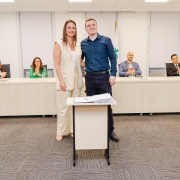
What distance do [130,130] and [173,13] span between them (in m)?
5.01

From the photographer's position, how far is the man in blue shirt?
244 centimetres

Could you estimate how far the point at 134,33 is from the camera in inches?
264

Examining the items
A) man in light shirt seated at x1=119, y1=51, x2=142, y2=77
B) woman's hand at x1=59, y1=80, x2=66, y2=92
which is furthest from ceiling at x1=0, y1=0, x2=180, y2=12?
woman's hand at x1=59, y1=80, x2=66, y2=92

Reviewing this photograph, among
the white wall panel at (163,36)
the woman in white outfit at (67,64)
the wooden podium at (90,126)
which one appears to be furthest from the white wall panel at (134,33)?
the wooden podium at (90,126)

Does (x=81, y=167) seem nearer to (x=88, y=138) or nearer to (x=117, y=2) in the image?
(x=88, y=138)

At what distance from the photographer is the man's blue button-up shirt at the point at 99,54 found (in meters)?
2.44

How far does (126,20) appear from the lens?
662cm

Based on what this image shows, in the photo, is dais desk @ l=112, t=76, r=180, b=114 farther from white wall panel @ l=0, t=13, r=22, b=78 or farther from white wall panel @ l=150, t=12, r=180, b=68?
white wall panel @ l=0, t=13, r=22, b=78

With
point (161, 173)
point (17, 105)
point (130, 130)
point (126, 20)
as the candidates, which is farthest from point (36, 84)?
point (126, 20)

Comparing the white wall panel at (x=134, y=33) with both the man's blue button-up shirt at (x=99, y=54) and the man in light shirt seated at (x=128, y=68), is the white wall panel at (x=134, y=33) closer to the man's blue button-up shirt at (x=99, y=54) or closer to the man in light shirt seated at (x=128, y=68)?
the man in light shirt seated at (x=128, y=68)

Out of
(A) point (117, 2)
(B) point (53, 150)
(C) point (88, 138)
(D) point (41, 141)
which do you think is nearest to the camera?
(C) point (88, 138)

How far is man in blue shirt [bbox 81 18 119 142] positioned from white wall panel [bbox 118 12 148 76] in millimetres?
4376

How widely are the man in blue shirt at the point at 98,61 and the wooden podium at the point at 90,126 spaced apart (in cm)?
45

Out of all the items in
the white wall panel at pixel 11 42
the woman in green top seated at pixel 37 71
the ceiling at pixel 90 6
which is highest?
the ceiling at pixel 90 6
